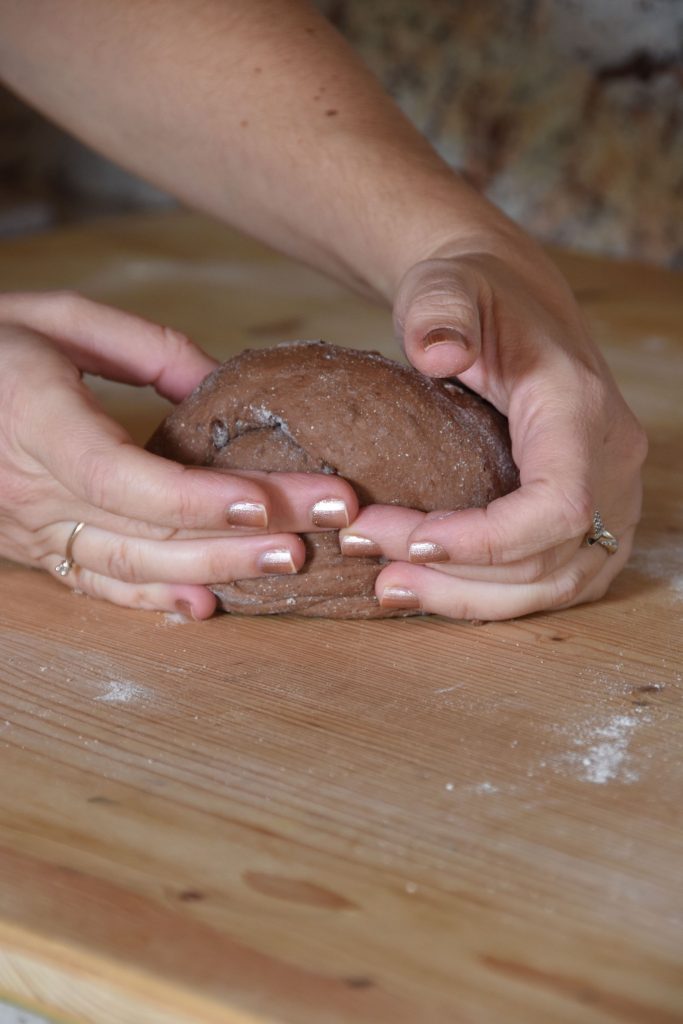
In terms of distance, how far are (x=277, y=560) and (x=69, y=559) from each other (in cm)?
27

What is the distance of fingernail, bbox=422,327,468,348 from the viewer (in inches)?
46.1

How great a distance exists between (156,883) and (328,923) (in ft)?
0.44

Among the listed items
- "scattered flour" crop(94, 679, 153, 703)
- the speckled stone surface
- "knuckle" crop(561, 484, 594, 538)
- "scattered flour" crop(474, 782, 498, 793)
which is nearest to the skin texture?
"knuckle" crop(561, 484, 594, 538)

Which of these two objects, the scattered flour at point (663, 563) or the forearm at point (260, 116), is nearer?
the scattered flour at point (663, 563)

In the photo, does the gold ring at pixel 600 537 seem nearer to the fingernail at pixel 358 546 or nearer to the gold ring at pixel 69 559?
the fingernail at pixel 358 546

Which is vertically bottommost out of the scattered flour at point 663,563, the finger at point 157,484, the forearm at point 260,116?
the scattered flour at point 663,563

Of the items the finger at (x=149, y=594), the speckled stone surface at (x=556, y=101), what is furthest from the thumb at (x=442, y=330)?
the speckled stone surface at (x=556, y=101)

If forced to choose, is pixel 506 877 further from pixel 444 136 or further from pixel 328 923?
pixel 444 136

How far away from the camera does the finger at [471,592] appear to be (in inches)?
51.1

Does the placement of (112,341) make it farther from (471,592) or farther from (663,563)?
(663,563)

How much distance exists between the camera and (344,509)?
1272mm

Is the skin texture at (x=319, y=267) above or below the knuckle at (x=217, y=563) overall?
above

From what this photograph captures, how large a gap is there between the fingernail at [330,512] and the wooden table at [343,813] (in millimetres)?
129

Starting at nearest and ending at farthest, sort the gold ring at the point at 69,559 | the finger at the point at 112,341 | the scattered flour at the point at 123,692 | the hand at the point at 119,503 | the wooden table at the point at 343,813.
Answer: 1. the wooden table at the point at 343,813
2. the scattered flour at the point at 123,692
3. the hand at the point at 119,503
4. the gold ring at the point at 69,559
5. the finger at the point at 112,341
